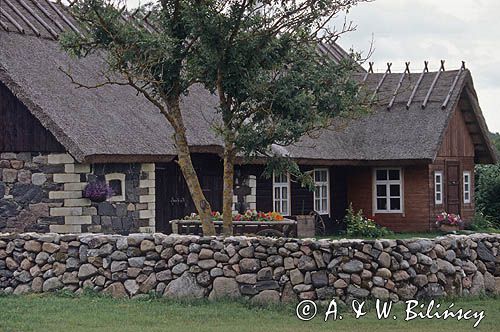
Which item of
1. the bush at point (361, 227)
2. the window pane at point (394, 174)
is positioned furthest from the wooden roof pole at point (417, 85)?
the bush at point (361, 227)

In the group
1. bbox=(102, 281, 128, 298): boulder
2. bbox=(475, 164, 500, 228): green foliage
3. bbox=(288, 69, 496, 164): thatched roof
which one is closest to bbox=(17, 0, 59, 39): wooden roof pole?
bbox=(288, 69, 496, 164): thatched roof

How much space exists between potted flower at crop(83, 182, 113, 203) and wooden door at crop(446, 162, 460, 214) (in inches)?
527

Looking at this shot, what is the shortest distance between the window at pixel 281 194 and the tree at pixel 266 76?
33.9 feet

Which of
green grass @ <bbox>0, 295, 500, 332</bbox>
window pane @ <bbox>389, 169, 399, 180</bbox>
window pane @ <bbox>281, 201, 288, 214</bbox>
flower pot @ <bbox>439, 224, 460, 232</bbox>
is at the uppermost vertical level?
window pane @ <bbox>389, 169, 399, 180</bbox>

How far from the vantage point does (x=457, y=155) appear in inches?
1270

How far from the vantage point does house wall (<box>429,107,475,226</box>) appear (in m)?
31.3

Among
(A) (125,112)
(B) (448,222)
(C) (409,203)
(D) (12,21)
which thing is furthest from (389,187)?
(D) (12,21)

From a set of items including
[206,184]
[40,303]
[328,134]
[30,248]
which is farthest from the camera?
Result: [328,134]

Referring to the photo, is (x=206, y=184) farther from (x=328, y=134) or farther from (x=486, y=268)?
(x=486, y=268)

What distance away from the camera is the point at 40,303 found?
582 inches

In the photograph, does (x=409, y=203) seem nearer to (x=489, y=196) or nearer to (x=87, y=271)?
(x=489, y=196)

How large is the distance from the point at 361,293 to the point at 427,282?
1045 mm

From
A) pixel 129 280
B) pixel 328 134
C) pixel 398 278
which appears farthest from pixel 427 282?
pixel 328 134

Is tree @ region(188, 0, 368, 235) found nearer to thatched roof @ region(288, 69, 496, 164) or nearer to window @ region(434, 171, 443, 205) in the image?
thatched roof @ region(288, 69, 496, 164)
